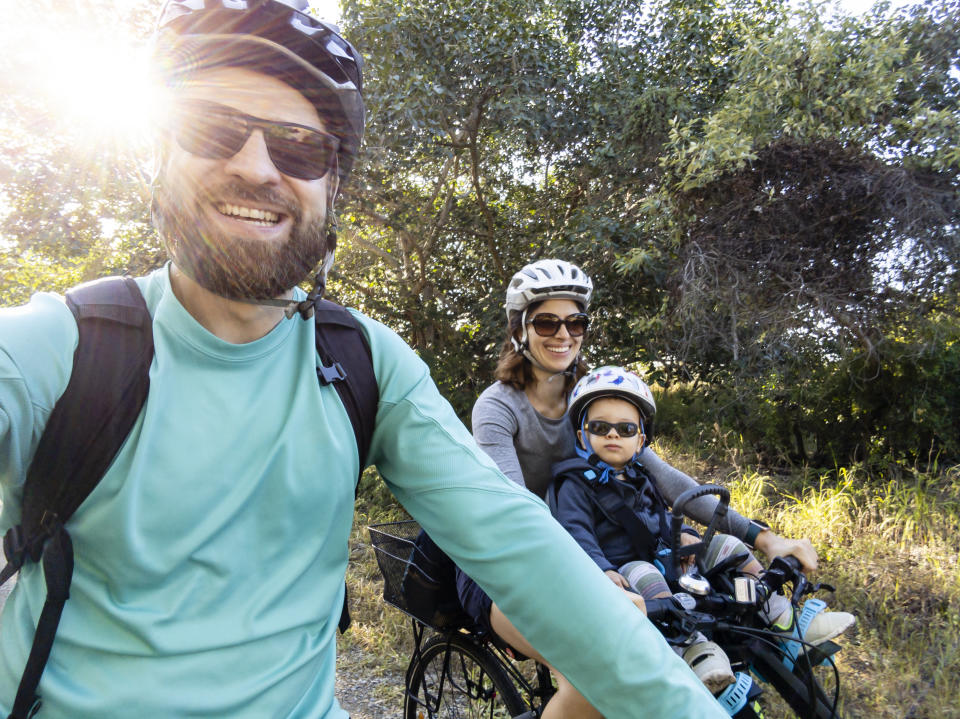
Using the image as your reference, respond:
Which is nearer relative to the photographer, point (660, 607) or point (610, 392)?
point (660, 607)

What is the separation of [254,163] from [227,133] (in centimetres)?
8

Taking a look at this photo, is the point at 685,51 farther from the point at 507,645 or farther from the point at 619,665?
the point at 619,665

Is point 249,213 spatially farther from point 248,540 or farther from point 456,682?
point 456,682

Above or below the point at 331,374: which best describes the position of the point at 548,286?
above

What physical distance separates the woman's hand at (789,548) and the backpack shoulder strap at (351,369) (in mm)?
1758

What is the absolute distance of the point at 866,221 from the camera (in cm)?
549

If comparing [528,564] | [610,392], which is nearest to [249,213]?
[528,564]

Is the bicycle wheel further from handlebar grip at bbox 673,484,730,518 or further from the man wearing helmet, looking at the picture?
→ the man wearing helmet

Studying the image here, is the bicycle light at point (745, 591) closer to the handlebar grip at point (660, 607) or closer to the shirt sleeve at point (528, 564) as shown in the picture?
Answer: the handlebar grip at point (660, 607)

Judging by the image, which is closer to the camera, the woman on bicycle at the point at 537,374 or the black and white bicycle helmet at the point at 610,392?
the black and white bicycle helmet at the point at 610,392

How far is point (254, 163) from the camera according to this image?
1361 millimetres

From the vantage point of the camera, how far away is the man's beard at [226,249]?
1337 mm

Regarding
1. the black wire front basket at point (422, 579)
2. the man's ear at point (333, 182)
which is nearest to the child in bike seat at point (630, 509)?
the black wire front basket at point (422, 579)

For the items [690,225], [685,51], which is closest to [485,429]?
[690,225]
